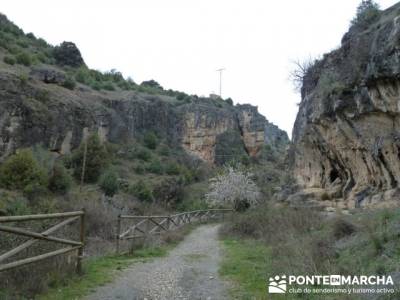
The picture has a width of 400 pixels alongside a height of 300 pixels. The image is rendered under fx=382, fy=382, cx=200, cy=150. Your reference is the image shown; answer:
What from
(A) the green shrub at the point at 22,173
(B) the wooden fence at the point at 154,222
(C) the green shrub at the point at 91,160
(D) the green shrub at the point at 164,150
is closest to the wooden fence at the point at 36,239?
(B) the wooden fence at the point at 154,222

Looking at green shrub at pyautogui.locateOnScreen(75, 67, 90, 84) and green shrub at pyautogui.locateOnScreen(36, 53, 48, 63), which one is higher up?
green shrub at pyautogui.locateOnScreen(36, 53, 48, 63)

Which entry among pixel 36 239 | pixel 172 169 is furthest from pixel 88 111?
pixel 36 239

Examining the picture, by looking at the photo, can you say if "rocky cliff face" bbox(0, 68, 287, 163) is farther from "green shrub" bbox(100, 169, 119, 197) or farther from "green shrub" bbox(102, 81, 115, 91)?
"green shrub" bbox(100, 169, 119, 197)

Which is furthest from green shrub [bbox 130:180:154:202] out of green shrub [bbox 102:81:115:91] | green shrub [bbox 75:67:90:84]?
green shrub [bbox 102:81:115:91]

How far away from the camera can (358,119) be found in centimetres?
1476

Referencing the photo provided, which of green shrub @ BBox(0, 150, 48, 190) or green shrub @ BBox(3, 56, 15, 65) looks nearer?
green shrub @ BBox(0, 150, 48, 190)

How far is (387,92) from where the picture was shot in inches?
499

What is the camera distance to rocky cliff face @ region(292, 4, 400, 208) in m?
12.8

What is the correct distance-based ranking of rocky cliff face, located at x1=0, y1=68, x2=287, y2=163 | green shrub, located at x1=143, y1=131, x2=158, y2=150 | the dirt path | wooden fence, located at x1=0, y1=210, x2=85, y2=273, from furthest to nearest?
1. green shrub, located at x1=143, y1=131, x2=158, y2=150
2. rocky cliff face, located at x1=0, y1=68, x2=287, y2=163
3. the dirt path
4. wooden fence, located at x1=0, y1=210, x2=85, y2=273

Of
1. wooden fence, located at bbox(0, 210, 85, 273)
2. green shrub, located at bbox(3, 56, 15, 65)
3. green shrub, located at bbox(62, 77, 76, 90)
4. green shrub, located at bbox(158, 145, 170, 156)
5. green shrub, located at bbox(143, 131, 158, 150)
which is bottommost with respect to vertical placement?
wooden fence, located at bbox(0, 210, 85, 273)

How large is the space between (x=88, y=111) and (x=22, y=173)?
47.1ft

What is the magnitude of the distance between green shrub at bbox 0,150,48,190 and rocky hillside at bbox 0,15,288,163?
12.5 ft

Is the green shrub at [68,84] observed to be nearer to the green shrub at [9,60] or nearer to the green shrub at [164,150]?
the green shrub at [9,60]

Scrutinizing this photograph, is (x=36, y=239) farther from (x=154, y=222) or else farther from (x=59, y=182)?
(x=59, y=182)
